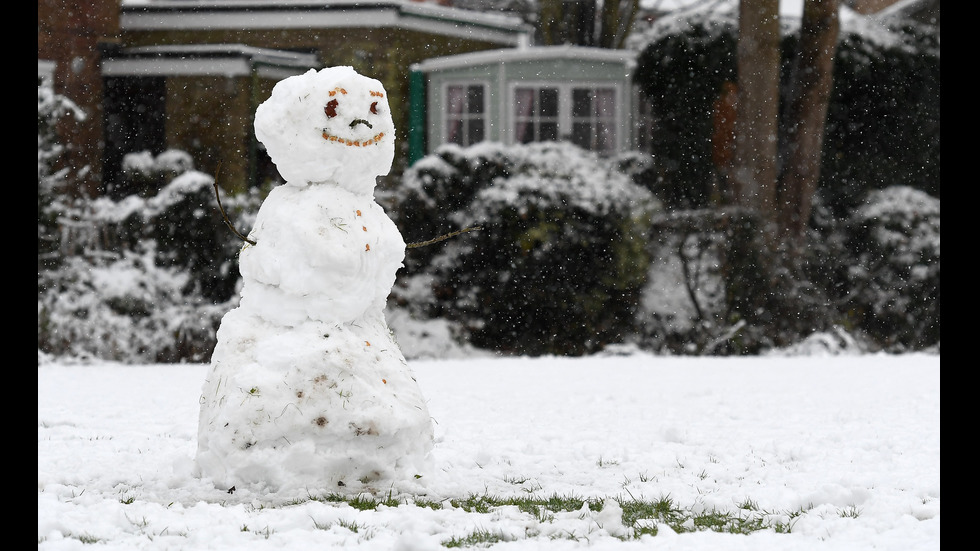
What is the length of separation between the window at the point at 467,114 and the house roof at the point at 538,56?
1.31 ft

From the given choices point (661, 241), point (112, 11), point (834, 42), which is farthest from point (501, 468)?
point (112, 11)

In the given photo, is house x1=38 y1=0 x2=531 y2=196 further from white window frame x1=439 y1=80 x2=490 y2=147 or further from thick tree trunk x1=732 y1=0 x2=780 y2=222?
thick tree trunk x1=732 y1=0 x2=780 y2=222

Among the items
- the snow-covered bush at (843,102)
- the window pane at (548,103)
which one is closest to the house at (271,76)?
the window pane at (548,103)

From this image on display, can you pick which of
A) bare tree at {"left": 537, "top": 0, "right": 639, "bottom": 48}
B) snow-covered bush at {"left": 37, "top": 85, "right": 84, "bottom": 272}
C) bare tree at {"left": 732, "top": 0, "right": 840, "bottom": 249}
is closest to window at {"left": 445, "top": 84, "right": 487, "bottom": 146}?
bare tree at {"left": 537, "top": 0, "right": 639, "bottom": 48}

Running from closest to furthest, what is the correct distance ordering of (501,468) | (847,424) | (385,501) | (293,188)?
(385,501), (293,188), (501,468), (847,424)

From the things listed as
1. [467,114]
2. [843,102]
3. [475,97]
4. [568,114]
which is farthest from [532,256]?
[843,102]

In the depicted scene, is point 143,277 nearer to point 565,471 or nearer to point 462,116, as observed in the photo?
point 462,116

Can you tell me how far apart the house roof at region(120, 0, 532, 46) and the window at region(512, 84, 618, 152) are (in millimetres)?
1822

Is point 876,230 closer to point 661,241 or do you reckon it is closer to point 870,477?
point 661,241

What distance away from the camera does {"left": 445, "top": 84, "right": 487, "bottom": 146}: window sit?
16.2 m

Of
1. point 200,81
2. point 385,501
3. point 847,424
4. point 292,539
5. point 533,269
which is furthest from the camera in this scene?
point 200,81

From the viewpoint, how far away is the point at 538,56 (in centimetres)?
1576

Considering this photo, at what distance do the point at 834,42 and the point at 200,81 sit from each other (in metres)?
8.27

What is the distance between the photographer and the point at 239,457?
4.88 m
